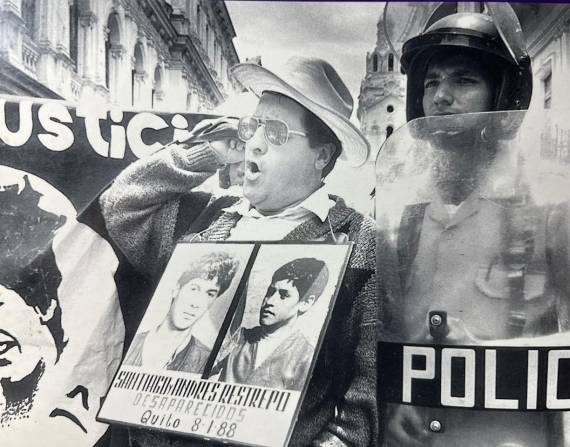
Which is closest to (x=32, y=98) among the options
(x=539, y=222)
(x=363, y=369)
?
(x=363, y=369)

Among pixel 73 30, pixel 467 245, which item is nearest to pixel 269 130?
pixel 467 245

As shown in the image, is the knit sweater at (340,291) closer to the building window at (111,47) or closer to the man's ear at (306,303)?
the man's ear at (306,303)

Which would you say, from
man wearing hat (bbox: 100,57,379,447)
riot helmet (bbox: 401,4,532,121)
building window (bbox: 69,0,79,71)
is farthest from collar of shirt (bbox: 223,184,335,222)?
building window (bbox: 69,0,79,71)

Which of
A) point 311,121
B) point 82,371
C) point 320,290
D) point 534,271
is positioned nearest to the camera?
point 534,271

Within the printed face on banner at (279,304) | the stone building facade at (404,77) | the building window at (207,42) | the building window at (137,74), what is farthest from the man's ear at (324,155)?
the building window at (137,74)

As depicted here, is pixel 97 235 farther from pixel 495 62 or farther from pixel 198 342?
pixel 495 62

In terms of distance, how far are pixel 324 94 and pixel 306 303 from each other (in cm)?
56

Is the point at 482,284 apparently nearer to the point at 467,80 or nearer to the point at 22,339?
the point at 467,80

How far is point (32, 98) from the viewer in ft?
7.20

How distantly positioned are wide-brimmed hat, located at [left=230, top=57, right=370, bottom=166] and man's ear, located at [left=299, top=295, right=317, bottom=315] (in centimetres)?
38

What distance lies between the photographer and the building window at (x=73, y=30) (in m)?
2.11

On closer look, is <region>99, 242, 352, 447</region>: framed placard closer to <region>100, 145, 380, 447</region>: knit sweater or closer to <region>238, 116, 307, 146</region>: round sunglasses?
<region>100, 145, 380, 447</region>: knit sweater

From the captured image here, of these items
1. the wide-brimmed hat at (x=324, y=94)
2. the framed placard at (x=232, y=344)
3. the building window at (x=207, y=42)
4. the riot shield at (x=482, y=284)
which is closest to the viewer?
the riot shield at (x=482, y=284)

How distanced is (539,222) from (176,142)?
1.09m
